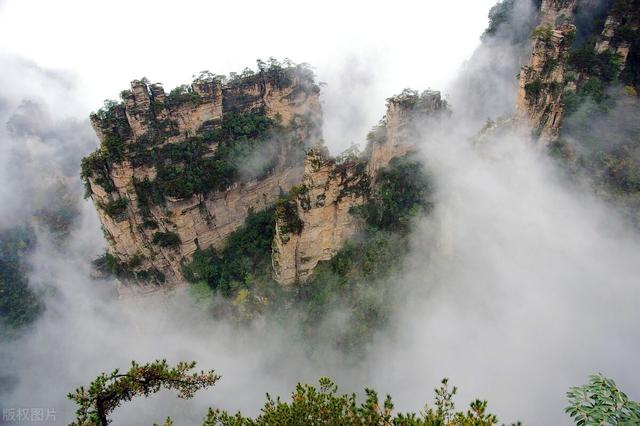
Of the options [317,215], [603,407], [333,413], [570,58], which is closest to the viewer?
[603,407]

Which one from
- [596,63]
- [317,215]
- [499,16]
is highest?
[499,16]

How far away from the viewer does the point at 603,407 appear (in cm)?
802

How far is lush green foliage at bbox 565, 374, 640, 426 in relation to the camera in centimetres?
782

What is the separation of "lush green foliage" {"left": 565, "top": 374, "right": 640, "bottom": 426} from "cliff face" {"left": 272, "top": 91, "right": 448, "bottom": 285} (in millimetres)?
14594

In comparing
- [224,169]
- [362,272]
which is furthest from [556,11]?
[224,169]

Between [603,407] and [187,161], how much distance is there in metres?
24.2

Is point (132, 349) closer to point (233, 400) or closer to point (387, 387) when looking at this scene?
point (233, 400)

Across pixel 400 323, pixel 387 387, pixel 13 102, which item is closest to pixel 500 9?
pixel 400 323

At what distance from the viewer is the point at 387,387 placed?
21875 millimetres

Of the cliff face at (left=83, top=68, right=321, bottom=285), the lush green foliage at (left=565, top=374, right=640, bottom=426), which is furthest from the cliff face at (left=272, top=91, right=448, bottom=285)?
the lush green foliage at (left=565, top=374, right=640, bottom=426)

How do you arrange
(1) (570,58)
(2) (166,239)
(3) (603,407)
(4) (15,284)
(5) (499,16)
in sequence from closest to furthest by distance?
1. (3) (603,407)
2. (1) (570,58)
3. (2) (166,239)
4. (5) (499,16)
5. (4) (15,284)

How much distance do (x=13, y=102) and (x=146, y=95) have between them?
3681cm

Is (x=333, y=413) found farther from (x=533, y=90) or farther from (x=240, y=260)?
(x=533, y=90)

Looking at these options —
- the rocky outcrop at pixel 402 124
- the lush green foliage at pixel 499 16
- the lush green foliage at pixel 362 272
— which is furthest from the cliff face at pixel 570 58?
the lush green foliage at pixel 362 272
